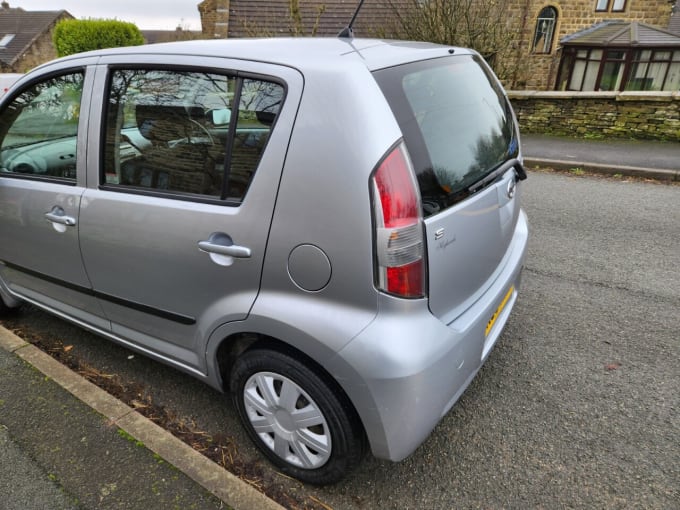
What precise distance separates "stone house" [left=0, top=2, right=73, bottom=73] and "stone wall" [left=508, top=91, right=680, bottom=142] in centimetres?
4097

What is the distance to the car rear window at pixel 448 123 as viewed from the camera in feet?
5.34

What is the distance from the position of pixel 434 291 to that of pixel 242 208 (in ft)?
2.49

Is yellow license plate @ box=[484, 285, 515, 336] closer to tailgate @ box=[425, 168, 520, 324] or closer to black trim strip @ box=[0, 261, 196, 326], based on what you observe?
tailgate @ box=[425, 168, 520, 324]

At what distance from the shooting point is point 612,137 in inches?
368

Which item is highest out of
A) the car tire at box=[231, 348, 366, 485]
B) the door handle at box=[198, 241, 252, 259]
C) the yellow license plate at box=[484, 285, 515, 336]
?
the door handle at box=[198, 241, 252, 259]

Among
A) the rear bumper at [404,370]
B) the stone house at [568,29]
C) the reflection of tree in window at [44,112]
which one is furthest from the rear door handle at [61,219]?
the stone house at [568,29]

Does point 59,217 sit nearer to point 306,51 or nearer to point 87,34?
point 306,51

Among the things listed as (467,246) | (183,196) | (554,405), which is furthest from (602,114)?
(183,196)

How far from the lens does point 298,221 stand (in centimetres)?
161

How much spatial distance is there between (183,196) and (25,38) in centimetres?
4976

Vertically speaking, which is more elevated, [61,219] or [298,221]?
[298,221]

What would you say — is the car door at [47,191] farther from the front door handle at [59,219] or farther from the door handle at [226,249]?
the door handle at [226,249]

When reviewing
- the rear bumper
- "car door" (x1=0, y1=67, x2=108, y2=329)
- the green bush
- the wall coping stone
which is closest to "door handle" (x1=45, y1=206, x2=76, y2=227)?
"car door" (x1=0, y1=67, x2=108, y2=329)

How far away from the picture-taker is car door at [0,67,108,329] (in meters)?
2.29
